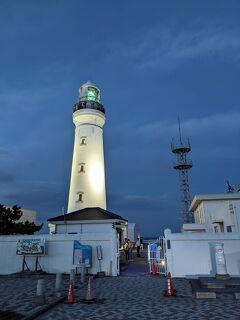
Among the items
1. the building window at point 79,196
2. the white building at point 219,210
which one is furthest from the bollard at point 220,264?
the building window at point 79,196

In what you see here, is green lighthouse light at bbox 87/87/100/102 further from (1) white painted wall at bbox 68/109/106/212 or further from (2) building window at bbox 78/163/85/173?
(2) building window at bbox 78/163/85/173

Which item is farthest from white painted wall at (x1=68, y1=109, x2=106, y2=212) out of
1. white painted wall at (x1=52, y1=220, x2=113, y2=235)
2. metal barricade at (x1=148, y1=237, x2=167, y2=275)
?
metal barricade at (x1=148, y1=237, x2=167, y2=275)

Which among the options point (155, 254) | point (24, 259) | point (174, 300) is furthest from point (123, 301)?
point (24, 259)

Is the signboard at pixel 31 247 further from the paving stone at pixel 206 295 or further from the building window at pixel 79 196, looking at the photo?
the building window at pixel 79 196

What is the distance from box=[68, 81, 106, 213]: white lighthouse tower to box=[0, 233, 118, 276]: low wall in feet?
42.2

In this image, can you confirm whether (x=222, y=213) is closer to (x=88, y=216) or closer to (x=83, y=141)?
(x=88, y=216)

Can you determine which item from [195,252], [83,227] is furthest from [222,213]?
[83,227]

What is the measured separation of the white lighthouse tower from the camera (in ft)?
103

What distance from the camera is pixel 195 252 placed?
1542 centimetres

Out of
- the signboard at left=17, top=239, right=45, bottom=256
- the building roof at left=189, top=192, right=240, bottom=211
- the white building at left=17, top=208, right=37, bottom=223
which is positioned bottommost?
the signboard at left=17, top=239, right=45, bottom=256

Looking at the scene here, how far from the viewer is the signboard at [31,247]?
1688 centimetres

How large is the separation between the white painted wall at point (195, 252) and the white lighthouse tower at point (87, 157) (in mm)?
16580

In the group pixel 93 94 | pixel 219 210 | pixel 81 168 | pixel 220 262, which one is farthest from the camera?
pixel 93 94

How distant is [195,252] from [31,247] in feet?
32.8
